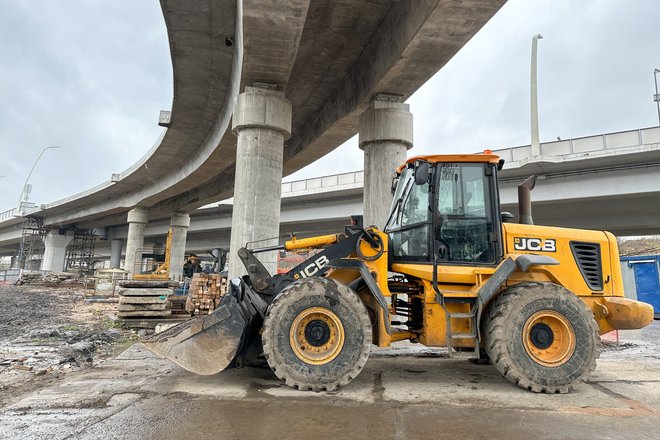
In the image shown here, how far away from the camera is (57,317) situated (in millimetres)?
12469

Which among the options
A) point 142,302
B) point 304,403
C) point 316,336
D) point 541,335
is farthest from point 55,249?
point 541,335

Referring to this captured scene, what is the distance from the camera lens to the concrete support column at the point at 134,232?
99.8 ft

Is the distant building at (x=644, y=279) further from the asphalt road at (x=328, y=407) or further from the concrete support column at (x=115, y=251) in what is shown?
the concrete support column at (x=115, y=251)

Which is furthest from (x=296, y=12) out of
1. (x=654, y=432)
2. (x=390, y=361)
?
(x=654, y=432)

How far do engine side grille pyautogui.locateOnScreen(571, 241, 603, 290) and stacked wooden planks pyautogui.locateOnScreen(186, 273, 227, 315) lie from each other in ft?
31.3

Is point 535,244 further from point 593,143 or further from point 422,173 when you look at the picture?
point 593,143

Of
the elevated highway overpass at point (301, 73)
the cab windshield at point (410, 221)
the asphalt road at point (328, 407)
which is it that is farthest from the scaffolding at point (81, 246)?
the cab windshield at point (410, 221)

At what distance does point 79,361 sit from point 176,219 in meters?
24.9

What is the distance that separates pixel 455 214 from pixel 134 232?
Result: 99.2ft

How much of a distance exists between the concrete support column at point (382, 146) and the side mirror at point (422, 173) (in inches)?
209

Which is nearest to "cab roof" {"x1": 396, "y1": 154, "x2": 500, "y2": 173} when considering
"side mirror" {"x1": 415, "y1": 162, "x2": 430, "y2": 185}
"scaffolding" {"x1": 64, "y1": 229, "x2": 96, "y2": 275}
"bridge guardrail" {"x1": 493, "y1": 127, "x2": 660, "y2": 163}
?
"side mirror" {"x1": 415, "y1": 162, "x2": 430, "y2": 185}

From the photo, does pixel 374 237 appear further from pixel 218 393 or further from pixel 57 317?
pixel 57 317

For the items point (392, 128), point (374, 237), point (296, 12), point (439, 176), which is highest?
point (296, 12)

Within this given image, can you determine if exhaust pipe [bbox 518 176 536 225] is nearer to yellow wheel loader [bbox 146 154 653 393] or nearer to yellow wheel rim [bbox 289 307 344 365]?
yellow wheel loader [bbox 146 154 653 393]
